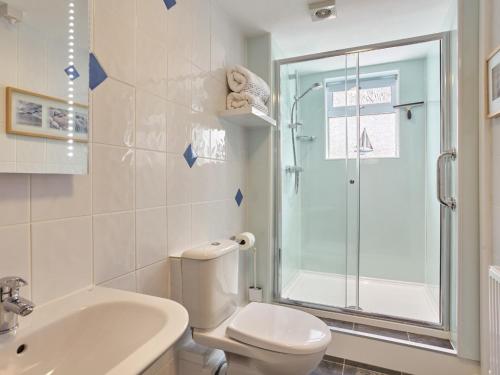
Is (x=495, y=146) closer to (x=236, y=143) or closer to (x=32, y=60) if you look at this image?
(x=236, y=143)

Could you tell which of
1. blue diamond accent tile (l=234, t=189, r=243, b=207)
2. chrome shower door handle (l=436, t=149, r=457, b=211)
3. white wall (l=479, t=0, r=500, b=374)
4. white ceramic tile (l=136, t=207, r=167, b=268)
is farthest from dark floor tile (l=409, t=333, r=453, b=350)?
white ceramic tile (l=136, t=207, r=167, b=268)

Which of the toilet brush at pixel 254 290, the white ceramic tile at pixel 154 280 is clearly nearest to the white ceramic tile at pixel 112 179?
the white ceramic tile at pixel 154 280

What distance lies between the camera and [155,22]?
120 cm

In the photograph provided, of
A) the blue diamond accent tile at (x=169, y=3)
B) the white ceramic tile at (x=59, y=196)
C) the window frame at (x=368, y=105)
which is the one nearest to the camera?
the white ceramic tile at (x=59, y=196)

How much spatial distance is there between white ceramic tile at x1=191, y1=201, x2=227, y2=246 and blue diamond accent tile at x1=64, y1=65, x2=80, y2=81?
80 centimetres

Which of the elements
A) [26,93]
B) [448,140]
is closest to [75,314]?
[26,93]

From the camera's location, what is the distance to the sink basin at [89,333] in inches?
25.2

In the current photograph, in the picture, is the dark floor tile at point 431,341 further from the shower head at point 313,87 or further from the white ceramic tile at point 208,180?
the shower head at point 313,87

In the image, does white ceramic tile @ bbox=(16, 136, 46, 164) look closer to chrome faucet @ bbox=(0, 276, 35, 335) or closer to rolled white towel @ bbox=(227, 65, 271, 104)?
chrome faucet @ bbox=(0, 276, 35, 335)

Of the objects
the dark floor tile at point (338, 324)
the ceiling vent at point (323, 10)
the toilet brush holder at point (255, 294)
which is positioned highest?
the ceiling vent at point (323, 10)

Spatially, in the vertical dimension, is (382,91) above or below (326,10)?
below

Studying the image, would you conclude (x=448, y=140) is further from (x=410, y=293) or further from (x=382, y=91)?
(x=410, y=293)

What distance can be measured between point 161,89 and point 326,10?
1.20 meters

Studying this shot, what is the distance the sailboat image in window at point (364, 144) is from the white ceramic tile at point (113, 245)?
2.18m
